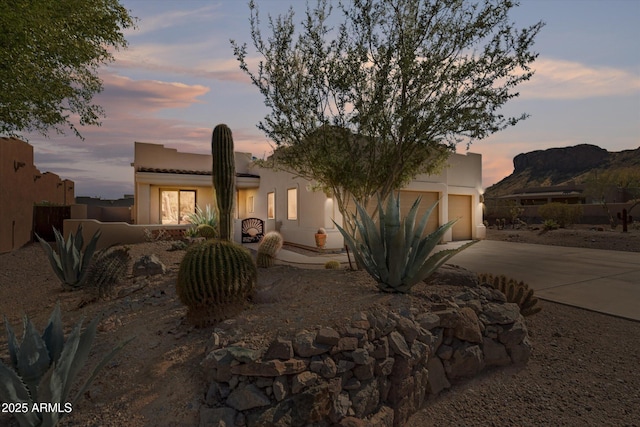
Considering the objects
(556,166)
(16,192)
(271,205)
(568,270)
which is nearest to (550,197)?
(568,270)

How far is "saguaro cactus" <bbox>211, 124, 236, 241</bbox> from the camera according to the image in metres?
8.05

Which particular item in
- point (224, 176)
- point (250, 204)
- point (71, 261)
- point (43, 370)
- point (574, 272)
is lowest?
point (574, 272)

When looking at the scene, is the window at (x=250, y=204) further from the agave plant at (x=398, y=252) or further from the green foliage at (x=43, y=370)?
the green foliage at (x=43, y=370)

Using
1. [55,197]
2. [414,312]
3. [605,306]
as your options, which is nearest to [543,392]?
[414,312]

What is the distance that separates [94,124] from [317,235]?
26.0 ft

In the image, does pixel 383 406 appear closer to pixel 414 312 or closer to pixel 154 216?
pixel 414 312

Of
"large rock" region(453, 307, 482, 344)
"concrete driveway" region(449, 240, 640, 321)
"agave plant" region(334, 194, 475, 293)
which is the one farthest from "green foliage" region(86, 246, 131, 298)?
"concrete driveway" region(449, 240, 640, 321)

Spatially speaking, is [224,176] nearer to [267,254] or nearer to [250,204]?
[267,254]

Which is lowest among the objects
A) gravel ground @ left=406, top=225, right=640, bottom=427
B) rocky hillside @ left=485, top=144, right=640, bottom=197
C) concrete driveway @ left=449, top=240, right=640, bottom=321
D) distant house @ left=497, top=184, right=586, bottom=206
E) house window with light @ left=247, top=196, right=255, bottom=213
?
gravel ground @ left=406, top=225, right=640, bottom=427

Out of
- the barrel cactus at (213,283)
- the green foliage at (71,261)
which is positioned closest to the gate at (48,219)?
the green foliage at (71,261)

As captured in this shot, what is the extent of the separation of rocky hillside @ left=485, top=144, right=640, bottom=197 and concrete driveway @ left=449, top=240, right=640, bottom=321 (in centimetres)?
6050

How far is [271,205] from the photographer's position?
16.0 metres

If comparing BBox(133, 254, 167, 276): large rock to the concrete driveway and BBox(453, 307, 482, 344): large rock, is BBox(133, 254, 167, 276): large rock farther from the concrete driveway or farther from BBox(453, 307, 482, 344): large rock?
the concrete driveway

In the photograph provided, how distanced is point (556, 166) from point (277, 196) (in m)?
86.6
